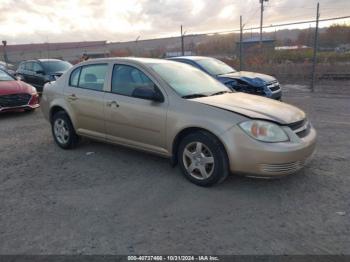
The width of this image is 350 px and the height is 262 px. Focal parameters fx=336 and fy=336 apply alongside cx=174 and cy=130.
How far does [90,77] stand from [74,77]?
46 centimetres

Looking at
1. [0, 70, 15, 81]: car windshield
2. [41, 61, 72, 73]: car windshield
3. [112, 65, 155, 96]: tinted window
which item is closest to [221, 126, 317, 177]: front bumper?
[112, 65, 155, 96]: tinted window

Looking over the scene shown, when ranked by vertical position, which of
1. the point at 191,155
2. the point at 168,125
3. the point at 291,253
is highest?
the point at 168,125

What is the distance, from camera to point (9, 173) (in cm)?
492

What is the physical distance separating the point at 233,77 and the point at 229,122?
5.48m

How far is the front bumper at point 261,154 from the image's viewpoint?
12.4 ft

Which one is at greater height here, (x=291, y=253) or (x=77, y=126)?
(x=77, y=126)

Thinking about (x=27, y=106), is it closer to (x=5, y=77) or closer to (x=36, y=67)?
(x=5, y=77)

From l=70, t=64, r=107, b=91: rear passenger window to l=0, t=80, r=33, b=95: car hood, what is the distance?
411 centimetres

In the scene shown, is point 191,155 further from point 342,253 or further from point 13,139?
point 13,139

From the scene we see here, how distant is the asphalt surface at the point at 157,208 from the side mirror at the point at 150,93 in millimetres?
1056

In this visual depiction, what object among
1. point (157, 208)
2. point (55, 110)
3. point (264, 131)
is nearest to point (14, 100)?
point (55, 110)

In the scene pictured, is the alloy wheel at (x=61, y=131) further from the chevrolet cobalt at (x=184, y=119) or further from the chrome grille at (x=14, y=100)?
the chrome grille at (x=14, y=100)

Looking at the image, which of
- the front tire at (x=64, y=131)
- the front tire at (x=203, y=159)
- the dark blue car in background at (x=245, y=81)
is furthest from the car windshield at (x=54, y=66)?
the front tire at (x=203, y=159)

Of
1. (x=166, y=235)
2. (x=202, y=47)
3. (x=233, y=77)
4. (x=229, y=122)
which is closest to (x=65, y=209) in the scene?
(x=166, y=235)
